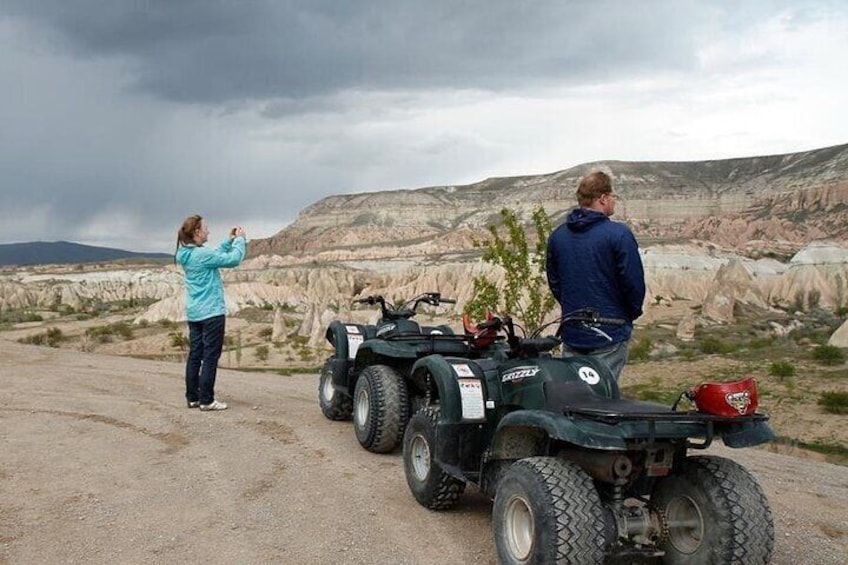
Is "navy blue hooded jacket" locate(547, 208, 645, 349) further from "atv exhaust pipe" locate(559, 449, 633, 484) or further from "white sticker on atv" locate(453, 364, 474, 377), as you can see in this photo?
"atv exhaust pipe" locate(559, 449, 633, 484)

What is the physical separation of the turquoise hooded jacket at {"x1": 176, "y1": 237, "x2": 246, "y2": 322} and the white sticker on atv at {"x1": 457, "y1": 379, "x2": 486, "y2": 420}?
13.8 feet

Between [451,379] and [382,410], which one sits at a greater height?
[451,379]

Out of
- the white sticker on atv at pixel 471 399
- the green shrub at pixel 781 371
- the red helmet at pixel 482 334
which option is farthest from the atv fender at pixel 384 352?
the green shrub at pixel 781 371

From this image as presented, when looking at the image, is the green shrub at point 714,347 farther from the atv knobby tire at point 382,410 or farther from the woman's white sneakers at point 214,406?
the atv knobby tire at point 382,410

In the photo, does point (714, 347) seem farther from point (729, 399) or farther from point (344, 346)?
point (729, 399)

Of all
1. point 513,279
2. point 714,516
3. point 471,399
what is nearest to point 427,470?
point 471,399

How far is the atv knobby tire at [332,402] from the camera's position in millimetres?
9188

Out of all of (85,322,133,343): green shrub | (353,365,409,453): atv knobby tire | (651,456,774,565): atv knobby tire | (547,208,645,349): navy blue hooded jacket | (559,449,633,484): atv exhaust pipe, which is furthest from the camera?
(85,322,133,343): green shrub

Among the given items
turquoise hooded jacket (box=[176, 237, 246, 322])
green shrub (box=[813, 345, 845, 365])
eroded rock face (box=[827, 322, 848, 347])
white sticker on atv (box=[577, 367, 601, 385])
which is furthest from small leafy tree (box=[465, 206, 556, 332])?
eroded rock face (box=[827, 322, 848, 347])

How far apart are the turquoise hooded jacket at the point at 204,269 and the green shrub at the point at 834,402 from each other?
12.0m

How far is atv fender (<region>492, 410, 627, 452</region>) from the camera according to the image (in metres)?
4.11

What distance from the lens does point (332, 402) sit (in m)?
9.27

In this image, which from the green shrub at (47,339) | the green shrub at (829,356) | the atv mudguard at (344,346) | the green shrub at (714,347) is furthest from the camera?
the green shrub at (47,339)

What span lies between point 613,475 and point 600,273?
5.11 ft
